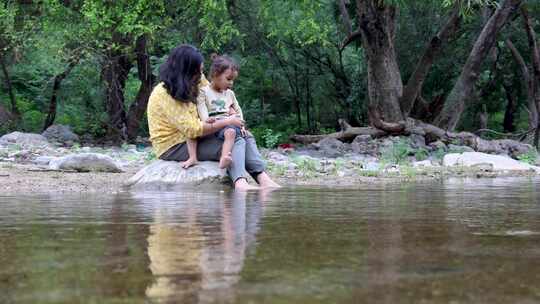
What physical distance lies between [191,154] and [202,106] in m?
0.50

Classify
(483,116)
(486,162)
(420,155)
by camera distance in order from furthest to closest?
1. (483,116)
2. (420,155)
3. (486,162)

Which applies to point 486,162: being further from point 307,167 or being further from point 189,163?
point 189,163

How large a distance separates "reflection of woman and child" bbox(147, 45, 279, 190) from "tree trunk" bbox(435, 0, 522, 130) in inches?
480

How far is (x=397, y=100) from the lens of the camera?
19.1 metres

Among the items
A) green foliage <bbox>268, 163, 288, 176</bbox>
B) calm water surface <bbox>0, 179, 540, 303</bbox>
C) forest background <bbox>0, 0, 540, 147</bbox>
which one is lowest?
calm water surface <bbox>0, 179, 540, 303</bbox>

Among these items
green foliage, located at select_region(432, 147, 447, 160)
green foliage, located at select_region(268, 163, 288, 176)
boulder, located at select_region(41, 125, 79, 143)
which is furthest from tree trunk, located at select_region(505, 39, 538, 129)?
green foliage, located at select_region(268, 163, 288, 176)

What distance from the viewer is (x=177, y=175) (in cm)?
806

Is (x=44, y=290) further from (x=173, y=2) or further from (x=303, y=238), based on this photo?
(x=173, y=2)

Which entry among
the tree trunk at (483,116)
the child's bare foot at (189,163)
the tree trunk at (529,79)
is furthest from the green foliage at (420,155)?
the tree trunk at (483,116)

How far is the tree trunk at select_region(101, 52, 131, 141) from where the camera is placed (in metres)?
22.4

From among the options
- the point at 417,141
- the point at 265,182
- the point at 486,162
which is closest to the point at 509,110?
the point at 417,141

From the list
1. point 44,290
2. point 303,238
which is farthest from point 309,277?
point 303,238

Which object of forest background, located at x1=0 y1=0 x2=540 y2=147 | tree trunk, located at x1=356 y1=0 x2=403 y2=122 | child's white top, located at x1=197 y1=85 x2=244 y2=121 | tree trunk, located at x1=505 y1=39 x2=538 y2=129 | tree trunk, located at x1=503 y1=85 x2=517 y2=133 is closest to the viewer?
child's white top, located at x1=197 y1=85 x2=244 y2=121

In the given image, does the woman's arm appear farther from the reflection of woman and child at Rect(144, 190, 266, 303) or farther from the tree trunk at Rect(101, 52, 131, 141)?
the tree trunk at Rect(101, 52, 131, 141)
